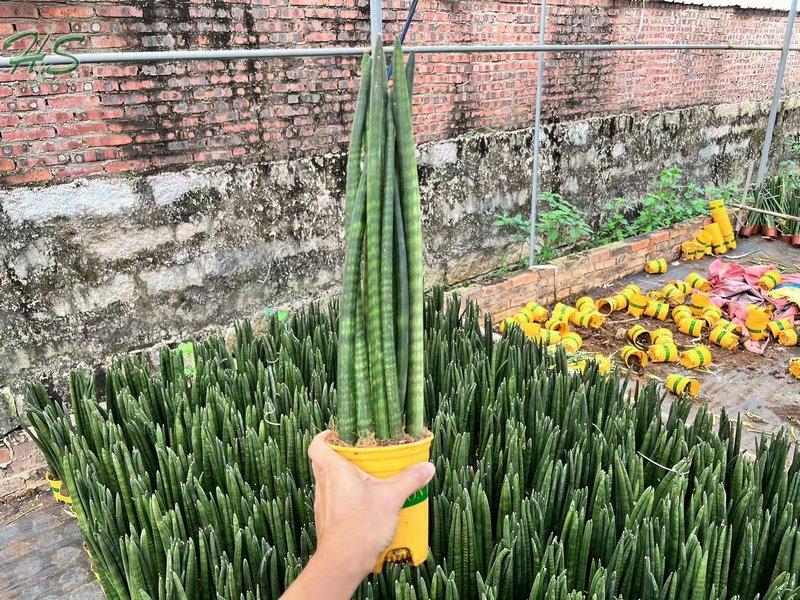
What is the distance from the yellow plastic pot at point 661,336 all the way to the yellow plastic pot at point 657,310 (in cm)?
42

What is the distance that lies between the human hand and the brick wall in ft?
9.12

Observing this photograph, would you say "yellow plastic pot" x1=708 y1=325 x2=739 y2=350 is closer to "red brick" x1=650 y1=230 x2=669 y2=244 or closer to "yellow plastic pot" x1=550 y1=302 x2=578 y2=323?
"yellow plastic pot" x1=550 y1=302 x2=578 y2=323

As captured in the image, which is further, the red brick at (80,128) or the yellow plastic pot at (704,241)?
the yellow plastic pot at (704,241)

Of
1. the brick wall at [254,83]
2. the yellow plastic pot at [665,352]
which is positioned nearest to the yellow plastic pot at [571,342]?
the yellow plastic pot at [665,352]

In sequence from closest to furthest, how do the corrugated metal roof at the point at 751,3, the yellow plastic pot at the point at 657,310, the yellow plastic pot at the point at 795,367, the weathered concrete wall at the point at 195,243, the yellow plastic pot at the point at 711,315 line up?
the weathered concrete wall at the point at 195,243 → the yellow plastic pot at the point at 795,367 → the yellow plastic pot at the point at 711,315 → the yellow plastic pot at the point at 657,310 → the corrugated metal roof at the point at 751,3

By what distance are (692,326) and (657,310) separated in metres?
0.38

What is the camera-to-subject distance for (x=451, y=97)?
4.89 meters

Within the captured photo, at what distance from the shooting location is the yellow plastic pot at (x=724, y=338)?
14.5ft

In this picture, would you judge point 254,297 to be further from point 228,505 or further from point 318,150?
point 228,505

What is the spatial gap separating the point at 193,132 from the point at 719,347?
382 centimetres

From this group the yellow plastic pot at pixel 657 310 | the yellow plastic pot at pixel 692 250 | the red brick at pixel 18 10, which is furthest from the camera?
the yellow plastic pot at pixel 692 250

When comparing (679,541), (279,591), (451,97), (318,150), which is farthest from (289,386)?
(451,97)

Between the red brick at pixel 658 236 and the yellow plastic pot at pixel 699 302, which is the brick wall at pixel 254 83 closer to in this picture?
the red brick at pixel 658 236

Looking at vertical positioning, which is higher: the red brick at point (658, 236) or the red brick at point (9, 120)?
the red brick at point (9, 120)
